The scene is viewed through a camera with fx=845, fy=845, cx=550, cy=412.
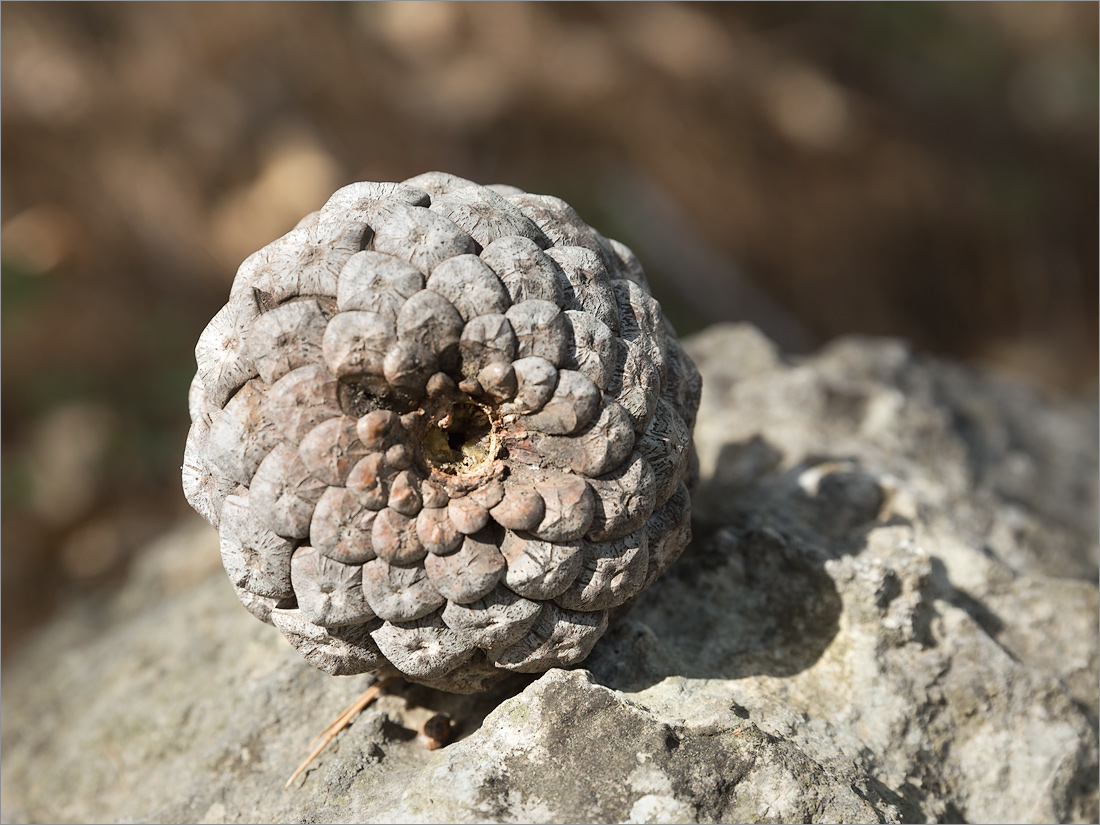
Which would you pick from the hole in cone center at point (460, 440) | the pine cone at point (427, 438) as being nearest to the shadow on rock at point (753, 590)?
the pine cone at point (427, 438)

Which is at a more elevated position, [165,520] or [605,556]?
[605,556]

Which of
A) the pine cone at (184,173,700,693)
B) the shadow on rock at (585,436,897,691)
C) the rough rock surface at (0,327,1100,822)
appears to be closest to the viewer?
the pine cone at (184,173,700,693)

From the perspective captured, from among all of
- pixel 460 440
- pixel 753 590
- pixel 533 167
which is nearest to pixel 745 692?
pixel 753 590

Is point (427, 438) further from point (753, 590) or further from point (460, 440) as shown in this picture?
point (753, 590)

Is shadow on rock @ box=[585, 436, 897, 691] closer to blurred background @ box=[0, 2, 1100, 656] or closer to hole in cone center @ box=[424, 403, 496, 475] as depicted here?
hole in cone center @ box=[424, 403, 496, 475]

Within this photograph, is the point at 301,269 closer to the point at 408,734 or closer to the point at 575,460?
the point at 575,460

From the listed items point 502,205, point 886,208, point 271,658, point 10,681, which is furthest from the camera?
point 886,208

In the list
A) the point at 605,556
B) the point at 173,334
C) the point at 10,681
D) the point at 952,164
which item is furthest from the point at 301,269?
the point at 952,164

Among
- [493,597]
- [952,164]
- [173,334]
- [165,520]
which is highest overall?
[493,597]

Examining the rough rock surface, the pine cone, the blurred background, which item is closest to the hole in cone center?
the pine cone
